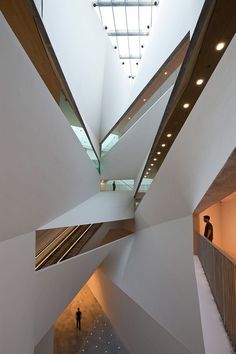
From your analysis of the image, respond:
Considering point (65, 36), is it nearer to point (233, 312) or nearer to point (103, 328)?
point (233, 312)

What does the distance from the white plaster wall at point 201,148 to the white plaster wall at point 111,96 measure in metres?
7.60

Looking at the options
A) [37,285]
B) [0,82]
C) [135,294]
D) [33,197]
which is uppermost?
[0,82]

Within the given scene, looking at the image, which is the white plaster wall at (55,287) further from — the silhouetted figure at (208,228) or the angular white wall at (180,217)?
the silhouetted figure at (208,228)

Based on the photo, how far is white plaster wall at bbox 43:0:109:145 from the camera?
21.5 feet

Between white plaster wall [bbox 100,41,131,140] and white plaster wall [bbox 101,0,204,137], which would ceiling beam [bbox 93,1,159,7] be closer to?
white plaster wall [bbox 101,0,204,137]

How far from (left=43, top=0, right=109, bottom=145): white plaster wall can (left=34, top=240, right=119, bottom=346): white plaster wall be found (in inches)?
204

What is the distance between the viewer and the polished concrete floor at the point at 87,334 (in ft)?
29.4

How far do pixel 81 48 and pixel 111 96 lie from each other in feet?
15.6

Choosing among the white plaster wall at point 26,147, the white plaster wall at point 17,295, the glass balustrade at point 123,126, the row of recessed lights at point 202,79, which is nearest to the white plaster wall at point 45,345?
the white plaster wall at point 17,295

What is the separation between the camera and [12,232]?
12.4 feet

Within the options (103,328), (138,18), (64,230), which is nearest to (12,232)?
(64,230)

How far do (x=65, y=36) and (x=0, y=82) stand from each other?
17.9 feet

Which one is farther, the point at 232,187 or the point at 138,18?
the point at 138,18

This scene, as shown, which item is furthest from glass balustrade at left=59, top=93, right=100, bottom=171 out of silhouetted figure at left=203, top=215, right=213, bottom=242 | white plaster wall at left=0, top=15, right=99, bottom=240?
silhouetted figure at left=203, top=215, right=213, bottom=242
